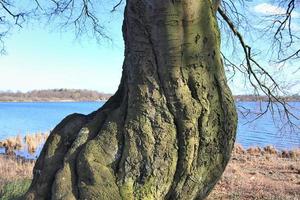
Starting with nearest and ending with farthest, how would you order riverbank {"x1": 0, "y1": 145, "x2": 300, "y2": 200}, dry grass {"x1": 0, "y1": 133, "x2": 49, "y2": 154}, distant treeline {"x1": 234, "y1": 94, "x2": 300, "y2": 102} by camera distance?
riverbank {"x1": 0, "y1": 145, "x2": 300, "y2": 200}
distant treeline {"x1": 234, "y1": 94, "x2": 300, "y2": 102}
dry grass {"x1": 0, "y1": 133, "x2": 49, "y2": 154}

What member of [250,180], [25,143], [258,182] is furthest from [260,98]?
[25,143]

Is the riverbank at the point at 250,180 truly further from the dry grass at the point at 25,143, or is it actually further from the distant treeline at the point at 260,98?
the dry grass at the point at 25,143

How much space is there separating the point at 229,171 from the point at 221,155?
7.93 metres

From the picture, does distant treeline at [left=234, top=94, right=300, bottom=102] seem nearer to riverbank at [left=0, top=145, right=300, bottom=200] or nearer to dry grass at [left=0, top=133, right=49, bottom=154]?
riverbank at [left=0, top=145, right=300, bottom=200]

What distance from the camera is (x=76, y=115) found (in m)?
4.68

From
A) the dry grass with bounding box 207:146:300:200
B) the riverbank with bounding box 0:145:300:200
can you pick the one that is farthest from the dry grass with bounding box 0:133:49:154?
the dry grass with bounding box 207:146:300:200

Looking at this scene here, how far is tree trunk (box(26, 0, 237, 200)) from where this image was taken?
3951 millimetres

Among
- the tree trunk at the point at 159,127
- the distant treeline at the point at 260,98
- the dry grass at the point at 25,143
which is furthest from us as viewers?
the dry grass at the point at 25,143

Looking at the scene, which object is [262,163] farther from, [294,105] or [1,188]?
[1,188]

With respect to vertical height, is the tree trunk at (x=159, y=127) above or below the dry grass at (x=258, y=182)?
above

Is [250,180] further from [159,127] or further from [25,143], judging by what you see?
[25,143]

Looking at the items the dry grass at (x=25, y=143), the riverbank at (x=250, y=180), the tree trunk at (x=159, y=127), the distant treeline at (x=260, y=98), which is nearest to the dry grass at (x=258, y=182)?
the riverbank at (x=250, y=180)

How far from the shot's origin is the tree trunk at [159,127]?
13.0ft

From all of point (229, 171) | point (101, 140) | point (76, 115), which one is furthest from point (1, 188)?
point (229, 171)
